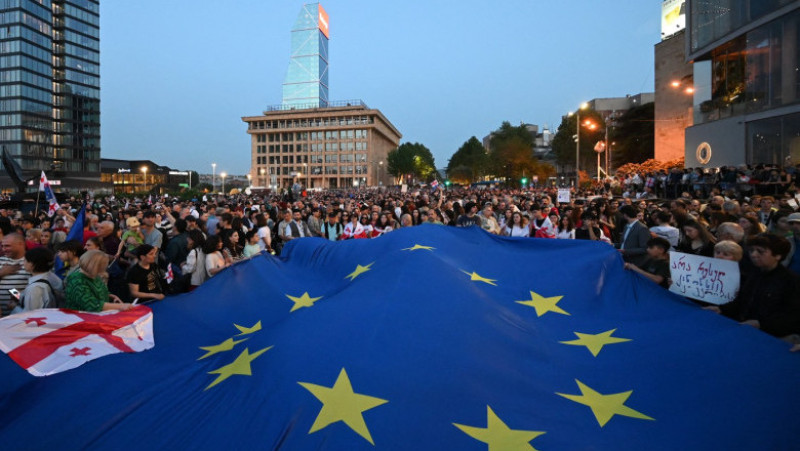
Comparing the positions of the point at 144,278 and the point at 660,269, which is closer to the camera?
the point at 660,269

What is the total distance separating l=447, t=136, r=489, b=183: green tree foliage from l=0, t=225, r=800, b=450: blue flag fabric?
88.5 meters

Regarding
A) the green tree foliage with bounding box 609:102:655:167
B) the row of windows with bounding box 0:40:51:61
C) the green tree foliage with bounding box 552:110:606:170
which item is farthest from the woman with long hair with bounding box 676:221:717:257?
the row of windows with bounding box 0:40:51:61

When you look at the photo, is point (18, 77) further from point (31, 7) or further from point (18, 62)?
point (31, 7)

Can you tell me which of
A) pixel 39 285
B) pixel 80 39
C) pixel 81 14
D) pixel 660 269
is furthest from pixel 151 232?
pixel 81 14

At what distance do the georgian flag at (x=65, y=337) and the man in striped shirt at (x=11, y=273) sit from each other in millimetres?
1202

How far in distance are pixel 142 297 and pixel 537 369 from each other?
204 inches

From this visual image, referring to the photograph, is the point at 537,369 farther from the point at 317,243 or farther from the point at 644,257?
the point at 317,243

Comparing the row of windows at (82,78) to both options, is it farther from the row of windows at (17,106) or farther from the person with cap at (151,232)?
the person with cap at (151,232)

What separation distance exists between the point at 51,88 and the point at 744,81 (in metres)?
112

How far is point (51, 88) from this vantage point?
8825 cm

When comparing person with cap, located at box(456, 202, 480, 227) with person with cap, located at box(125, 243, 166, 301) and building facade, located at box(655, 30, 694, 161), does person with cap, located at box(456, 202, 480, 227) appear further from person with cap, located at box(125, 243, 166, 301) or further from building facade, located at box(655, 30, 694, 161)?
building facade, located at box(655, 30, 694, 161)

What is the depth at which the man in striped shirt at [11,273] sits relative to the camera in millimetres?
5027

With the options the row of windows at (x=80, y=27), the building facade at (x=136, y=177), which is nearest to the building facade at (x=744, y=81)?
the building facade at (x=136, y=177)

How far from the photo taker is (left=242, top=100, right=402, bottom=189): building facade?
127m
